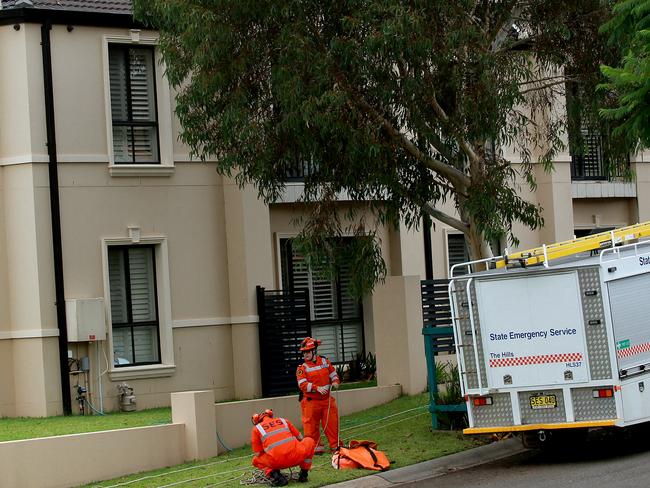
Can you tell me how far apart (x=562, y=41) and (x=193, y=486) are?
875 cm

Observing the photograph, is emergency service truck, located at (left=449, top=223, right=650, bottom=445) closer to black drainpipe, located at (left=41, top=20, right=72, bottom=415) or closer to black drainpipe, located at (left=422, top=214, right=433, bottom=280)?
black drainpipe, located at (left=41, top=20, right=72, bottom=415)

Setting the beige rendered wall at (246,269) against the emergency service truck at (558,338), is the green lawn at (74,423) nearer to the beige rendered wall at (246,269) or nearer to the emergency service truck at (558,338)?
the beige rendered wall at (246,269)

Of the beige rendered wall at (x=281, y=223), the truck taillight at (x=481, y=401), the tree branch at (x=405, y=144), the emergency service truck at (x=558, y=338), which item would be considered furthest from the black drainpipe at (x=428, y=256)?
the truck taillight at (x=481, y=401)

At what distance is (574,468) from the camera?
51.4ft

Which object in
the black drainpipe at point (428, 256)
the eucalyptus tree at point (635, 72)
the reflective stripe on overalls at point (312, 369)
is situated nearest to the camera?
the eucalyptus tree at point (635, 72)

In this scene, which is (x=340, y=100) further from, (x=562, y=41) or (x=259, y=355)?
(x=259, y=355)

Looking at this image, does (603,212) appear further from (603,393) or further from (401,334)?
(603,393)

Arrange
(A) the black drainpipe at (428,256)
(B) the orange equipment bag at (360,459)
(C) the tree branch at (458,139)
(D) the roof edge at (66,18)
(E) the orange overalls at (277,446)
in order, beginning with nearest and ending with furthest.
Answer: (E) the orange overalls at (277,446), (B) the orange equipment bag at (360,459), (C) the tree branch at (458,139), (D) the roof edge at (66,18), (A) the black drainpipe at (428,256)

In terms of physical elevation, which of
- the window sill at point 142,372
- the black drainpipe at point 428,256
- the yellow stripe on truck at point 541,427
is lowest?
the yellow stripe on truck at point 541,427

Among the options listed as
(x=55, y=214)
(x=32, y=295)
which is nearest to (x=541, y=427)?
(x=32, y=295)

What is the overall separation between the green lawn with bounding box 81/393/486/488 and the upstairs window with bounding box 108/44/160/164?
20.2 feet

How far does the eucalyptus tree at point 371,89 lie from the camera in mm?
A: 17641

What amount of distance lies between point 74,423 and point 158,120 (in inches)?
234

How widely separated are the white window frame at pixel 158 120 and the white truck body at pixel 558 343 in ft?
26.6
